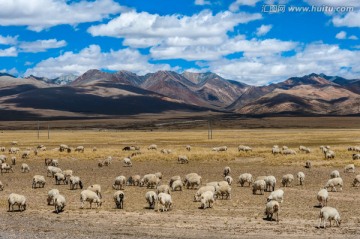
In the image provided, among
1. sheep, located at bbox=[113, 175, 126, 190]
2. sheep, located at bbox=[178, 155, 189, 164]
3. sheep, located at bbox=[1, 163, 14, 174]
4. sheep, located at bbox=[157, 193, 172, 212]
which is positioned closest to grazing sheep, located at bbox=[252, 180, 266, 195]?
sheep, located at bbox=[157, 193, 172, 212]

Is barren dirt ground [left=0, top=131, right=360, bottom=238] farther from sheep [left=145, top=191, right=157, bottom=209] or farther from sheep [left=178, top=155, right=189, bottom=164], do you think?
sheep [left=178, top=155, right=189, bottom=164]

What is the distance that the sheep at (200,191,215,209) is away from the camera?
2570cm

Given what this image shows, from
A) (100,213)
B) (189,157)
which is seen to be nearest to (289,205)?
(100,213)

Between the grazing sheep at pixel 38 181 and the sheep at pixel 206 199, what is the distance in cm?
1353

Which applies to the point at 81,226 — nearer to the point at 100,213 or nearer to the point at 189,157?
the point at 100,213

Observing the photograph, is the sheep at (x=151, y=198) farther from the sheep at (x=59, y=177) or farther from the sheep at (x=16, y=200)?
the sheep at (x=59, y=177)

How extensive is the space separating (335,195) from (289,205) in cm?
532

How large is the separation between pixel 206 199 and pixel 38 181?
14.0 m

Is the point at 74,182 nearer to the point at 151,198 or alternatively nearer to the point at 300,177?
the point at 151,198

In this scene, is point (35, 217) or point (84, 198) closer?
point (35, 217)

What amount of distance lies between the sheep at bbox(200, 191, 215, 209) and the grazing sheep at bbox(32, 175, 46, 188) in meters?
13.5

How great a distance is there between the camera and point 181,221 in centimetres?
2258

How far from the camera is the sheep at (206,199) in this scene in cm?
2570

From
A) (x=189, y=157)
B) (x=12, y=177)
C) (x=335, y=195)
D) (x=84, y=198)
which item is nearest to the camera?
(x=84, y=198)
